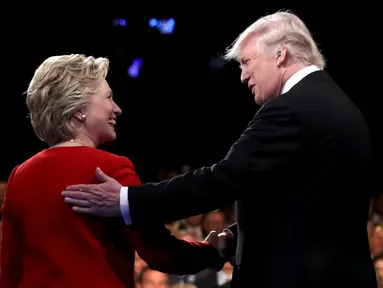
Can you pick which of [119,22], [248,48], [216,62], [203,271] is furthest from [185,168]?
[248,48]

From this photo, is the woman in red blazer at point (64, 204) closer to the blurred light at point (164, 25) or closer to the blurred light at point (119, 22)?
the blurred light at point (119, 22)

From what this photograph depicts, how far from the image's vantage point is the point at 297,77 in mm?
1865

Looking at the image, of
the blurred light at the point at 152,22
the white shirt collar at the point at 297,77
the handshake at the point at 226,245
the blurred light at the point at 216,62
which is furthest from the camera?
the blurred light at the point at 216,62

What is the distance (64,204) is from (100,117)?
23 centimetres

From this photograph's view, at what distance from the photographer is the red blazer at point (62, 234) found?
1752mm

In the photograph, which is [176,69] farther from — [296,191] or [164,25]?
[296,191]

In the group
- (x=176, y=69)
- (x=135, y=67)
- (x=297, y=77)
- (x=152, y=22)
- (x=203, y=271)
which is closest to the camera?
(x=297, y=77)

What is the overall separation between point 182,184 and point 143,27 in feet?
15.0

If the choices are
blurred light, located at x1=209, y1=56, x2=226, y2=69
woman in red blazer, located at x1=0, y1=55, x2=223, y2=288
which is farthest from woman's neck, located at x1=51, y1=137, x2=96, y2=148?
blurred light, located at x1=209, y1=56, x2=226, y2=69

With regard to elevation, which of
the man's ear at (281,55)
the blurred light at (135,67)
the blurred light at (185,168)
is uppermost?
the man's ear at (281,55)

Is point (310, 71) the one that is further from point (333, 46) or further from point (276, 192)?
point (333, 46)

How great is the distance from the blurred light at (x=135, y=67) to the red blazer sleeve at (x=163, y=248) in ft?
14.4

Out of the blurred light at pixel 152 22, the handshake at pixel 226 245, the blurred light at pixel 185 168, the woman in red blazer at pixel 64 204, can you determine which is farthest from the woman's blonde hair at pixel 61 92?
the blurred light at pixel 185 168

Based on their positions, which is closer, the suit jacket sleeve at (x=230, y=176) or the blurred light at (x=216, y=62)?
the suit jacket sleeve at (x=230, y=176)
